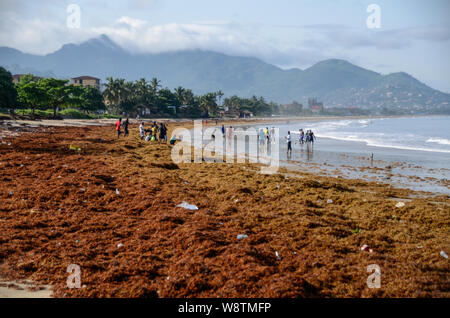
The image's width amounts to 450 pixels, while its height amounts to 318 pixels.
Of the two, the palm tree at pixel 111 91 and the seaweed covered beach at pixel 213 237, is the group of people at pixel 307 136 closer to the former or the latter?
Answer: the seaweed covered beach at pixel 213 237

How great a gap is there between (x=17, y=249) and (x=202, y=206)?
4738mm

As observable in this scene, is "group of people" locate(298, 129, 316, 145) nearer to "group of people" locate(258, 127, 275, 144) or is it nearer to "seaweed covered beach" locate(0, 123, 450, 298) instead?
"group of people" locate(258, 127, 275, 144)

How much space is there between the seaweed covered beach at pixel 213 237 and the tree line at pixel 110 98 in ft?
181

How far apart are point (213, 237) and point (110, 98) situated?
100986 millimetres

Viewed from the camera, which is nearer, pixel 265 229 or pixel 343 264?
pixel 343 264

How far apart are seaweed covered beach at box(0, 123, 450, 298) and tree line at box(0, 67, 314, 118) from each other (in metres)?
55.1

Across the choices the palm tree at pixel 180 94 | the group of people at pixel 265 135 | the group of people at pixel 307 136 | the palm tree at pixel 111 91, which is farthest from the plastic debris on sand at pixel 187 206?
the palm tree at pixel 180 94

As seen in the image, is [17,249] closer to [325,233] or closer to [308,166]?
[325,233]

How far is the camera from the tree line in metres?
60.0

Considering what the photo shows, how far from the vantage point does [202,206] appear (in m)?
9.47

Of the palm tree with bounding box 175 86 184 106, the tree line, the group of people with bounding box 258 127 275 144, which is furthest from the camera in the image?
the palm tree with bounding box 175 86 184 106

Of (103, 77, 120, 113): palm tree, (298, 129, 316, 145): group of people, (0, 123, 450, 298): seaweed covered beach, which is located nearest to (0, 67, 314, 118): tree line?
(103, 77, 120, 113): palm tree
